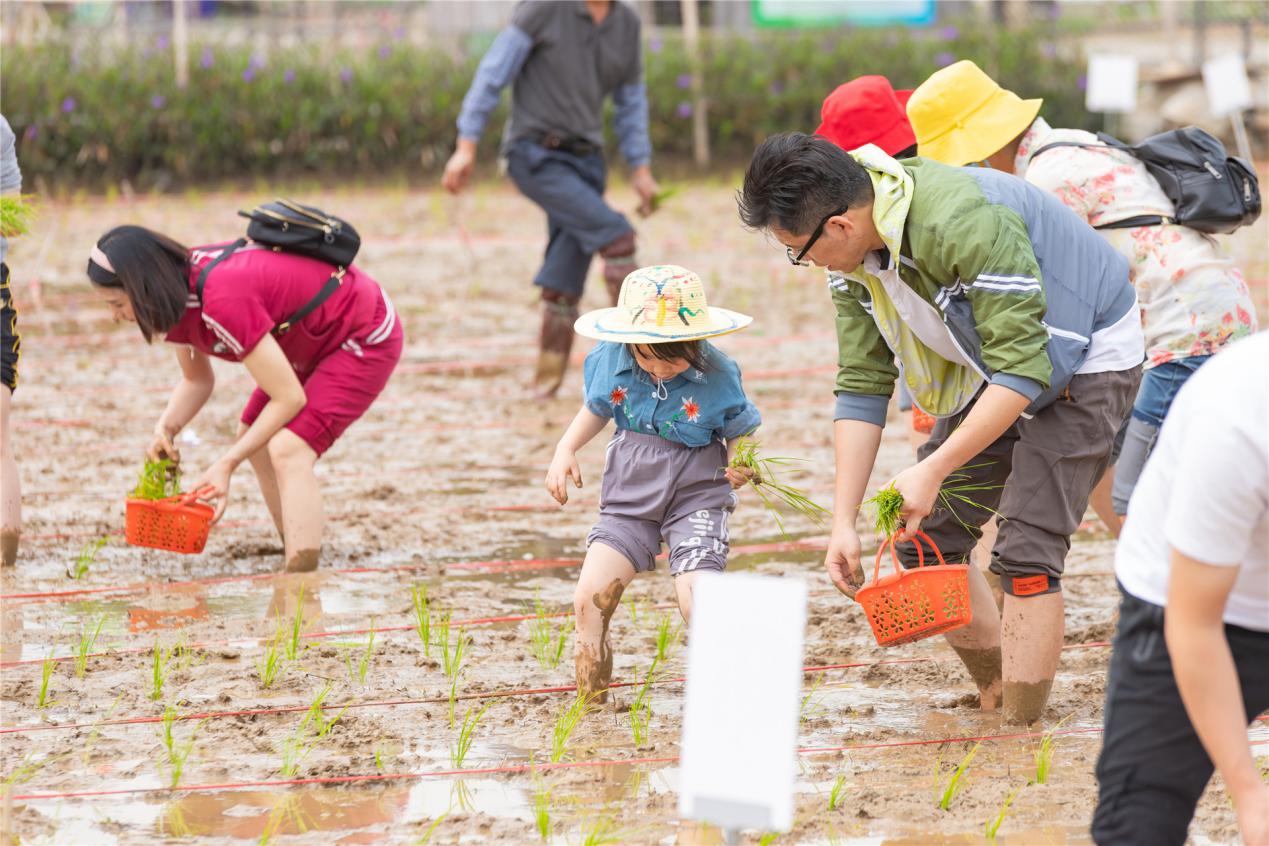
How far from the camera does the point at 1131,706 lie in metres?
2.21

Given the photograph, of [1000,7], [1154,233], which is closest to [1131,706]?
[1154,233]

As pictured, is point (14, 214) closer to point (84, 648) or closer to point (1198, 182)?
point (84, 648)

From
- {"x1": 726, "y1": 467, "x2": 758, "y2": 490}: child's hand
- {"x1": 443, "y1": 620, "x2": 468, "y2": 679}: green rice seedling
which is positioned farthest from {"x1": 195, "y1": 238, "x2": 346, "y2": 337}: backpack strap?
{"x1": 726, "y1": 467, "x2": 758, "y2": 490}: child's hand

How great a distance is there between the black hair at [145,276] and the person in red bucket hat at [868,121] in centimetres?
181

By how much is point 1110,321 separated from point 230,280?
2.41m

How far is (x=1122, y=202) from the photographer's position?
377cm

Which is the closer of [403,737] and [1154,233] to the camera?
[403,737]

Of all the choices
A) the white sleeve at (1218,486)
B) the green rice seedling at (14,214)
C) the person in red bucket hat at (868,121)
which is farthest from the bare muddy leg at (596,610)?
the green rice seedling at (14,214)

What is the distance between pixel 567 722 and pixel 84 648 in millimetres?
1283

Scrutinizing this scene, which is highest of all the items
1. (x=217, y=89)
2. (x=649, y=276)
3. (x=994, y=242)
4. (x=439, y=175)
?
(x=994, y=242)

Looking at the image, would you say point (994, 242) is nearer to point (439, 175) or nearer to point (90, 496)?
point (90, 496)

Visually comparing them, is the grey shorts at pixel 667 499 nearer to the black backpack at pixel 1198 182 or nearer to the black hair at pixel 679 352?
the black hair at pixel 679 352

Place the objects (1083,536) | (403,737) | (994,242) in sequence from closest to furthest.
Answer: (994,242), (403,737), (1083,536)

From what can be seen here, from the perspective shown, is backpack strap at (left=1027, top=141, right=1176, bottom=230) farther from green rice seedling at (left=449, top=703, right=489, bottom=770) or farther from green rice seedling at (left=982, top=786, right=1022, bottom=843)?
green rice seedling at (left=449, top=703, right=489, bottom=770)
